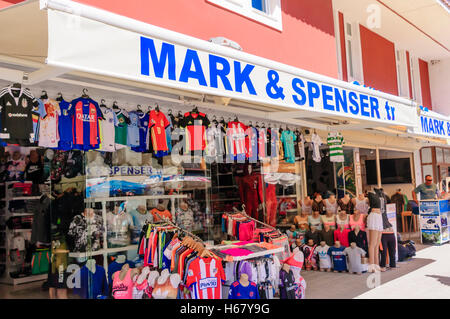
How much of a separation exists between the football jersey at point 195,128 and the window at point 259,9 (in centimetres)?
164

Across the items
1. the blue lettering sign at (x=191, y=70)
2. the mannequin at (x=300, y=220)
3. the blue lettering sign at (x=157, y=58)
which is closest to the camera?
the blue lettering sign at (x=157, y=58)

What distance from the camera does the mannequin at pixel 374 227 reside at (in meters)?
7.82

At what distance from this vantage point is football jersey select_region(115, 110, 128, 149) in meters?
5.42

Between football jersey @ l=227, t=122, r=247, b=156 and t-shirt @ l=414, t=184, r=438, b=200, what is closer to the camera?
football jersey @ l=227, t=122, r=247, b=156

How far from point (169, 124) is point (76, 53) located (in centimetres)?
311

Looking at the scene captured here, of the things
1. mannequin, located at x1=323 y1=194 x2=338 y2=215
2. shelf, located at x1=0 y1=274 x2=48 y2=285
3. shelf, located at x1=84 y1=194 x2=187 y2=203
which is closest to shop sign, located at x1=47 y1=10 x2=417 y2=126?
shelf, located at x1=84 y1=194 x2=187 y2=203

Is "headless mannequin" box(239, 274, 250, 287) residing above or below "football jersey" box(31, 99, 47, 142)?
below

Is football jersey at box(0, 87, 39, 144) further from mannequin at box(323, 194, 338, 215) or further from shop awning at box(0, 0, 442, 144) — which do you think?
mannequin at box(323, 194, 338, 215)

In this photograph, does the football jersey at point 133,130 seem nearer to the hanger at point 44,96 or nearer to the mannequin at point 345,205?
the hanger at point 44,96

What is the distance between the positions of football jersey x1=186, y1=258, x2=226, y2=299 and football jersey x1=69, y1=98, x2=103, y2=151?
1824 millimetres

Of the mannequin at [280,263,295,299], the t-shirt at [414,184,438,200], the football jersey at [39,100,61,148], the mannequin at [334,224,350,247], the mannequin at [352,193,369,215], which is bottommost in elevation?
the mannequin at [280,263,295,299]

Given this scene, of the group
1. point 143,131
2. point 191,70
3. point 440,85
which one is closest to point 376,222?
point 143,131

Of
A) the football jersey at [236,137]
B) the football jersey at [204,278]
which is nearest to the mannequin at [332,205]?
the football jersey at [236,137]

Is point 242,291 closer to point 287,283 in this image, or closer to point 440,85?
point 287,283
